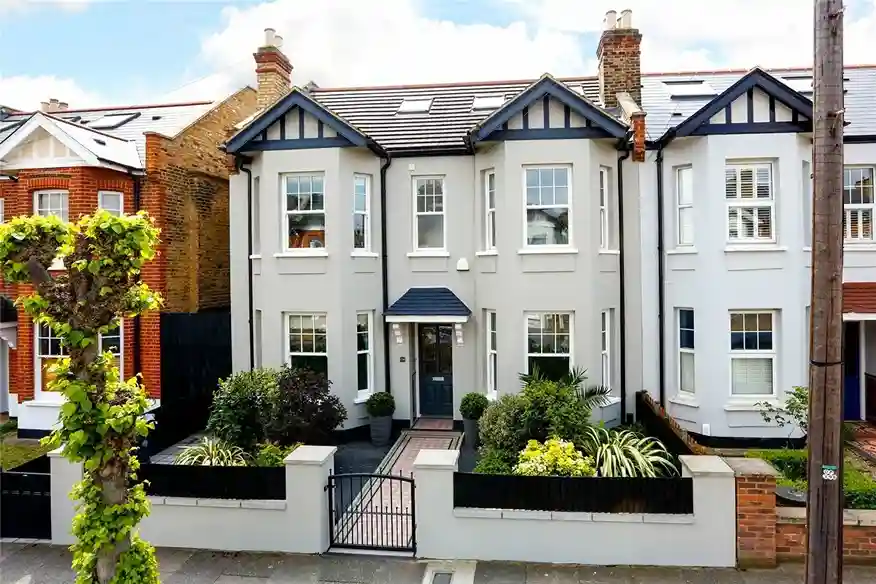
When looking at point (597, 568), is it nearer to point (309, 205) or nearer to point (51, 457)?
point (51, 457)

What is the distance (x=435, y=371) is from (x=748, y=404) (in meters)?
7.05

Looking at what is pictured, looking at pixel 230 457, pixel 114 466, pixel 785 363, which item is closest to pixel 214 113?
pixel 230 457

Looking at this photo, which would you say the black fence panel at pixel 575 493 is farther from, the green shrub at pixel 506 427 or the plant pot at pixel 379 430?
the plant pot at pixel 379 430

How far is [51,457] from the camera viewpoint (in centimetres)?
827

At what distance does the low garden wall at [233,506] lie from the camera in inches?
316

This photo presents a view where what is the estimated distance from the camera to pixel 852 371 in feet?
47.5

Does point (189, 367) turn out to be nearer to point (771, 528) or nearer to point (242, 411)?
point (242, 411)

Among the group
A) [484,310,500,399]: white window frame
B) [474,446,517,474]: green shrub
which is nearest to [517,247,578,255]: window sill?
[484,310,500,399]: white window frame

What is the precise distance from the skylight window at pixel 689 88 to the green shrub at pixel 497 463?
36.1 ft

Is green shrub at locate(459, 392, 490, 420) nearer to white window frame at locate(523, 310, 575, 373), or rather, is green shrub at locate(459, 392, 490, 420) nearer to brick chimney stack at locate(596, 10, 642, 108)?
white window frame at locate(523, 310, 575, 373)

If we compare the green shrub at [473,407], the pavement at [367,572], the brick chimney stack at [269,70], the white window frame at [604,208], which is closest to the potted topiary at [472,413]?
the green shrub at [473,407]

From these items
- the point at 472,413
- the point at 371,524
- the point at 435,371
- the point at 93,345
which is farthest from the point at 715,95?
the point at 93,345

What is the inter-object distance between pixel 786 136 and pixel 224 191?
1440 cm

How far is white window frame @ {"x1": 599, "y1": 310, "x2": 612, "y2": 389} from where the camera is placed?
13188 mm
